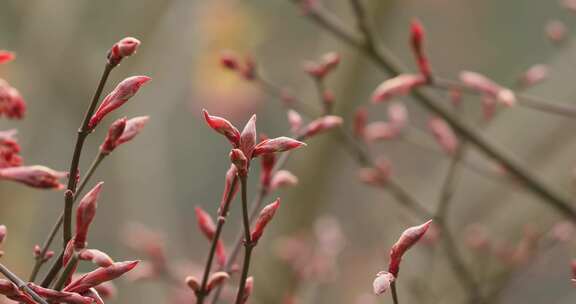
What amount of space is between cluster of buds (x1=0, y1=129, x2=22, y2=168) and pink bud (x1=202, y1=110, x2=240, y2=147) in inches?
14.0

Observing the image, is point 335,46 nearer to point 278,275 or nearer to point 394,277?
point 278,275

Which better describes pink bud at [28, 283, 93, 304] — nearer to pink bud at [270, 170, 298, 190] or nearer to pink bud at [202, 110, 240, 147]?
pink bud at [202, 110, 240, 147]

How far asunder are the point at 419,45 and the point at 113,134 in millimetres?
849

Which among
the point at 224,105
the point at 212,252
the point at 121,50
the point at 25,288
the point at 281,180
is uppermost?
the point at 121,50

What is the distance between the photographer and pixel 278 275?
13.1 feet

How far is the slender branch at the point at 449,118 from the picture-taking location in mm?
2141

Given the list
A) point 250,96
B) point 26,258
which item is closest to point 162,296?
point 26,258

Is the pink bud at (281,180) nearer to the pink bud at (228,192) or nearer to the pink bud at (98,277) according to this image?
the pink bud at (228,192)

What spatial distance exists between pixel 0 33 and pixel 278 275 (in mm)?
2002

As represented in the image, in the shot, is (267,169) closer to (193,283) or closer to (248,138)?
(193,283)

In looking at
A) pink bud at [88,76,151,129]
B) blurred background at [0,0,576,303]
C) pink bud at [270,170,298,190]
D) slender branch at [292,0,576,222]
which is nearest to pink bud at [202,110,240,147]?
pink bud at [88,76,151,129]

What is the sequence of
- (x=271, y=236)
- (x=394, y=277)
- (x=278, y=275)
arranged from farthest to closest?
(x=271, y=236) → (x=278, y=275) → (x=394, y=277)

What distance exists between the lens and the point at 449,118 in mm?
2141

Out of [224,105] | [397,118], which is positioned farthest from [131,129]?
[224,105]
